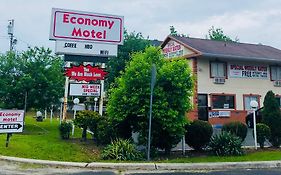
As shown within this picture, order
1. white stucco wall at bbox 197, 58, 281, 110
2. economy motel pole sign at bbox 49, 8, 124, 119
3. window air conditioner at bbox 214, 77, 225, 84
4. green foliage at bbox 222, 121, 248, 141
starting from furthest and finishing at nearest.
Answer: window air conditioner at bbox 214, 77, 225, 84 → white stucco wall at bbox 197, 58, 281, 110 → economy motel pole sign at bbox 49, 8, 124, 119 → green foliage at bbox 222, 121, 248, 141

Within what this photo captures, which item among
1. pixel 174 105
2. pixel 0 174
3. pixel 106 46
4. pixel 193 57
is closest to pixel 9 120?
pixel 0 174

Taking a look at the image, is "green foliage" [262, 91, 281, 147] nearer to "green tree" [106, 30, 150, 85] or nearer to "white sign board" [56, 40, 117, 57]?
"white sign board" [56, 40, 117, 57]

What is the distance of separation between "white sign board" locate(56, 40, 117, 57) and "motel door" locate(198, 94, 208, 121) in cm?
887

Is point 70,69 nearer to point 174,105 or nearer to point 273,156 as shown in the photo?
point 174,105

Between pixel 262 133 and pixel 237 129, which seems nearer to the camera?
pixel 237 129

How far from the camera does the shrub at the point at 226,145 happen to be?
11.3 m

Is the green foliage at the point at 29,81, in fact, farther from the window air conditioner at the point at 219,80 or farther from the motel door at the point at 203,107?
the window air conditioner at the point at 219,80

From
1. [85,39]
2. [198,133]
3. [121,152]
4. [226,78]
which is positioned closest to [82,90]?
[85,39]

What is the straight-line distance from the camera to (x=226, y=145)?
37.5ft

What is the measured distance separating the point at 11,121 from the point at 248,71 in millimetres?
19431

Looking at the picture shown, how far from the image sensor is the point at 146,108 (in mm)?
11086

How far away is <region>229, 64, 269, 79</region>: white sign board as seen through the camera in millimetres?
25047

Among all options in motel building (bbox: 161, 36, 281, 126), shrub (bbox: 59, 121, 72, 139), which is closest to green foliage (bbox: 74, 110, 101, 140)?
shrub (bbox: 59, 121, 72, 139)

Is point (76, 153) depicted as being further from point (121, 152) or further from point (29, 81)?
point (29, 81)
